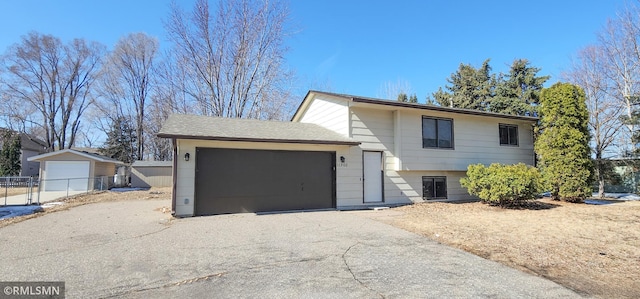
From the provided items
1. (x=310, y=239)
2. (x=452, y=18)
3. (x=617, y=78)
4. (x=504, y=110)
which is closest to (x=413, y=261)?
(x=310, y=239)

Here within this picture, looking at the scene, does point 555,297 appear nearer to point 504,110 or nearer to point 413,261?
point 413,261

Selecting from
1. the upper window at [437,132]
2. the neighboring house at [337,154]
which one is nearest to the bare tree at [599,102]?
the neighboring house at [337,154]

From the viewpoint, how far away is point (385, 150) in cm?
1067

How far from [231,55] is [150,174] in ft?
39.5

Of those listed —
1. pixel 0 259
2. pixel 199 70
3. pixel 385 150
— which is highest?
pixel 199 70

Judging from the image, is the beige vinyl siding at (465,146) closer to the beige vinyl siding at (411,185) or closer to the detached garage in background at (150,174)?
the beige vinyl siding at (411,185)

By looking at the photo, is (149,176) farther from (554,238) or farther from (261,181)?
(554,238)

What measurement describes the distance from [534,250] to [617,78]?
1765 centimetres

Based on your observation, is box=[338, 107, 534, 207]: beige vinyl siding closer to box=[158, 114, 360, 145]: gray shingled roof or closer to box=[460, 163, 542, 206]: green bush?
box=[158, 114, 360, 145]: gray shingled roof

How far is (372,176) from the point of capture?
10.6 metres

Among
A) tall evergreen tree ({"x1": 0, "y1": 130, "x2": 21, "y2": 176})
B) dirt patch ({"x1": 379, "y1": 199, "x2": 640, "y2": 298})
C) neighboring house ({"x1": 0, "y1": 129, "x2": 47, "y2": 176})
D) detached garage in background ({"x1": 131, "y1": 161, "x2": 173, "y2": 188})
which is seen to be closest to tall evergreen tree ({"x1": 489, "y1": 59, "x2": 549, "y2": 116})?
dirt patch ({"x1": 379, "y1": 199, "x2": 640, "y2": 298})

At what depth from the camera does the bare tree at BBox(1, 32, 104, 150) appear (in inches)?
1073

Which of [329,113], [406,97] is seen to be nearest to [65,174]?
[329,113]

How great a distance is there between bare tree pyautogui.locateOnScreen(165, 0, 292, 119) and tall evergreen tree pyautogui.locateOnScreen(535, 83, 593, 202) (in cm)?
1645
